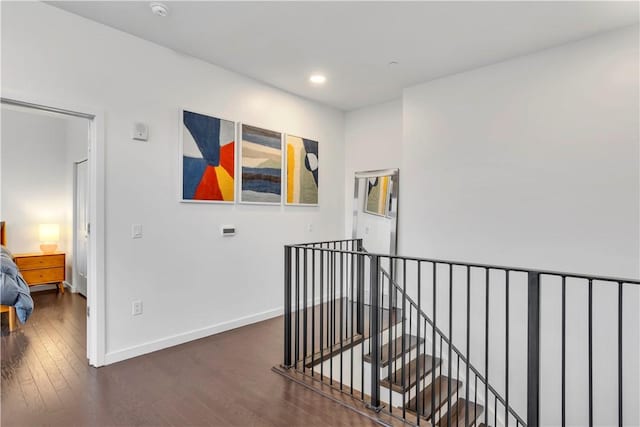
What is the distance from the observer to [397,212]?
15.0ft

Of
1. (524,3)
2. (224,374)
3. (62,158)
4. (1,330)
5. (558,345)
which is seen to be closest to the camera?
(524,3)

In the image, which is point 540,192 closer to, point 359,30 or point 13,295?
point 359,30

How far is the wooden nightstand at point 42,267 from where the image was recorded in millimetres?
4855

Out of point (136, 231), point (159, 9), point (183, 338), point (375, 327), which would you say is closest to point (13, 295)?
point (136, 231)

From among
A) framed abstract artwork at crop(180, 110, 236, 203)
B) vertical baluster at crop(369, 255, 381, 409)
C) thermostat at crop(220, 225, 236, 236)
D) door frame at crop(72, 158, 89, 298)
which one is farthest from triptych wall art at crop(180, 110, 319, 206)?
door frame at crop(72, 158, 89, 298)

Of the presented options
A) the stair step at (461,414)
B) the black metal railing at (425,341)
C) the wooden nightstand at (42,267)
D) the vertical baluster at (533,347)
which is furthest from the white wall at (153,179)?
the wooden nightstand at (42,267)

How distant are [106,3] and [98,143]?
1005 mm

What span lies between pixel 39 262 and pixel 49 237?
16.6 inches

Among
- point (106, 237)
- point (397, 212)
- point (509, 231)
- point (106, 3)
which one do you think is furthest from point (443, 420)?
point (106, 3)

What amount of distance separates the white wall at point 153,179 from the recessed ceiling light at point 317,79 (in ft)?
1.72

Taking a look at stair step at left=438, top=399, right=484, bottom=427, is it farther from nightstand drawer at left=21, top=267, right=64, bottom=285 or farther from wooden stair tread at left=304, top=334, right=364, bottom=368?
nightstand drawer at left=21, top=267, right=64, bottom=285

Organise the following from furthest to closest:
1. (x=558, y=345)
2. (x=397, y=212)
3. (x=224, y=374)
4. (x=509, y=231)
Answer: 1. (x=397, y=212)
2. (x=509, y=231)
3. (x=558, y=345)
4. (x=224, y=374)

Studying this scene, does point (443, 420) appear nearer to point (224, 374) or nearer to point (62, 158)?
point (224, 374)

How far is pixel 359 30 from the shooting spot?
111 inches
